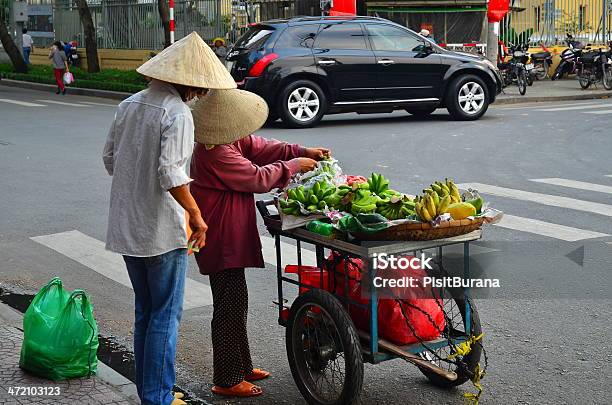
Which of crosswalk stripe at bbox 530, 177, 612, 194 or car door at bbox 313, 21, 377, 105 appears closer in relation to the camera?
crosswalk stripe at bbox 530, 177, 612, 194

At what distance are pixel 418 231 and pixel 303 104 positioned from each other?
12.3 m

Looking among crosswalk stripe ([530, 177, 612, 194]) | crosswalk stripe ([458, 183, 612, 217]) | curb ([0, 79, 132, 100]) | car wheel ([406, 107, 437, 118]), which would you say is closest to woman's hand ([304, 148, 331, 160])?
crosswalk stripe ([458, 183, 612, 217])

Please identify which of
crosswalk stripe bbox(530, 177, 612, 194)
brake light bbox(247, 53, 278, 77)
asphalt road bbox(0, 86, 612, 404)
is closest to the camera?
asphalt road bbox(0, 86, 612, 404)

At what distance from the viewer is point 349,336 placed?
15.1 feet

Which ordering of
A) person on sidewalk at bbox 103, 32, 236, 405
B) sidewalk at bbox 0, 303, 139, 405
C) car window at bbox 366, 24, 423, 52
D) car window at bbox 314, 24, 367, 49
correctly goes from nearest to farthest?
person on sidewalk at bbox 103, 32, 236, 405, sidewalk at bbox 0, 303, 139, 405, car window at bbox 314, 24, 367, 49, car window at bbox 366, 24, 423, 52

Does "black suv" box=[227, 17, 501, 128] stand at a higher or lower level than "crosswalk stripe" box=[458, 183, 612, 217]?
higher

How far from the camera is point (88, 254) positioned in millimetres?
8445

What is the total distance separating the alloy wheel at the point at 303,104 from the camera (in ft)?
54.8

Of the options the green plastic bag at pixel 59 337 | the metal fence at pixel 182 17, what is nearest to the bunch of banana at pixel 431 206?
the green plastic bag at pixel 59 337

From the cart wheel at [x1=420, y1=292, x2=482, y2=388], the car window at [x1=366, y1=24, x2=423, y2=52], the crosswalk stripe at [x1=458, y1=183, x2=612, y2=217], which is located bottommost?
the crosswalk stripe at [x1=458, y1=183, x2=612, y2=217]

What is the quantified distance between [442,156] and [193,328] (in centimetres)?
757

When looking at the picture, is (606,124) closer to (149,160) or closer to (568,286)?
(568,286)

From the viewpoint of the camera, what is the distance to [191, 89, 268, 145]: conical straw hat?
4922mm

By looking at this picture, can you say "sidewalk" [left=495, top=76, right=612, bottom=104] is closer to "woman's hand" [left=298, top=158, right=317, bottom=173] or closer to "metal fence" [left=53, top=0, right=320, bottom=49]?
"metal fence" [left=53, top=0, right=320, bottom=49]
